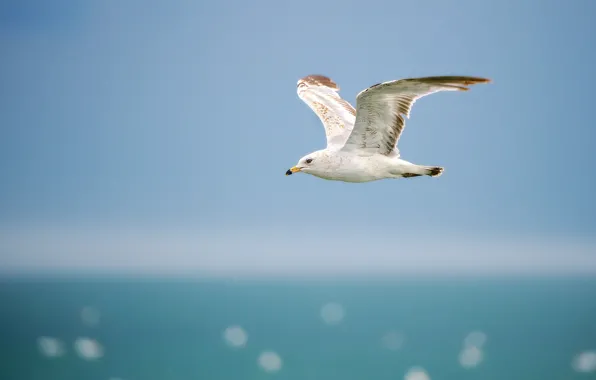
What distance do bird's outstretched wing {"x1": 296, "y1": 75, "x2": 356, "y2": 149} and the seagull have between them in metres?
0.04

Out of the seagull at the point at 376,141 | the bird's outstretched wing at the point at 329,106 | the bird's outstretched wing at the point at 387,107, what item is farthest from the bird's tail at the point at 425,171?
the bird's outstretched wing at the point at 329,106

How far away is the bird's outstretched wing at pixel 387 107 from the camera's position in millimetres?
5684

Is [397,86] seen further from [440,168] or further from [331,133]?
[331,133]

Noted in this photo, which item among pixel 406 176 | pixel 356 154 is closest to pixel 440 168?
pixel 406 176

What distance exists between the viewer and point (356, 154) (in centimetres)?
655

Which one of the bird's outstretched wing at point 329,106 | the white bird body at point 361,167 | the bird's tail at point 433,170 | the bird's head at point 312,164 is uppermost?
the bird's outstretched wing at point 329,106

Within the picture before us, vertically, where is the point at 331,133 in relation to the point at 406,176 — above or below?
above

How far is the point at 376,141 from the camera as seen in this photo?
6.48 m

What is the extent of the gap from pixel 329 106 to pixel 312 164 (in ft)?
5.07

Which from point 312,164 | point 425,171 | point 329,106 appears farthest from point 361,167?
point 329,106

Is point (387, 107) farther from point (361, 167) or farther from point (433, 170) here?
point (433, 170)

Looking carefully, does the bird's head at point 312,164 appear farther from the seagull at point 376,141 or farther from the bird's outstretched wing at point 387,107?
the bird's outstretched wing at point 387,107

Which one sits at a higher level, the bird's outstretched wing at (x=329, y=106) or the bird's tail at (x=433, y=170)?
the bird's outstretched wing at (x=329, y=106)

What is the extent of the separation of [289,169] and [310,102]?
1.63 metres
